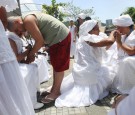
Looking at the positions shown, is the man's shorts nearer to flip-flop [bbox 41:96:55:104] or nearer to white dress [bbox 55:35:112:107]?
white dress [bbox 55:35:112:107]

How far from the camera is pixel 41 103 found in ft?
15.5

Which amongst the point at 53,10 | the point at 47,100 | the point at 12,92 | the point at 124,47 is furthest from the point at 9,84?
the point at 53,10

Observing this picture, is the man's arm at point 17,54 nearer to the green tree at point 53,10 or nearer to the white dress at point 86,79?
the white dress at point 86,79

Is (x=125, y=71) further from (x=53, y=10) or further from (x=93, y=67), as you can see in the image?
(x=53, y=10)

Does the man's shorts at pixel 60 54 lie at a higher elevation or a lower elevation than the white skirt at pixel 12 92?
lower

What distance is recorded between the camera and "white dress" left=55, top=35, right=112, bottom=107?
4.73m

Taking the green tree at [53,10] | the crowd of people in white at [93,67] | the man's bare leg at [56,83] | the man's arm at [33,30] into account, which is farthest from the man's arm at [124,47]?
the green tree at [53,10]

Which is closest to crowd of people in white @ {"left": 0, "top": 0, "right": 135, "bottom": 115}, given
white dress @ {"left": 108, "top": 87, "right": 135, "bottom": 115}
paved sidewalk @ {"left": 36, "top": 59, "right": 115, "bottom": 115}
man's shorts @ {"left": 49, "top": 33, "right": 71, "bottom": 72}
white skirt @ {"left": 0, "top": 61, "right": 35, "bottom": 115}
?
paved sidewalk @ {"left": 36, "top": 59, "right": 115, "bottom": 115}

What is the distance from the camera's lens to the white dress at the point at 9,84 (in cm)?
258

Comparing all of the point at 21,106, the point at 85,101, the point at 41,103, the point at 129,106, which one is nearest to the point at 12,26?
the point at 41,103

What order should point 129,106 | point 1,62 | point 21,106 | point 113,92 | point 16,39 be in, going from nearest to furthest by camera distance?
point 129,106
point 1,62
point 21,106
point 16,39
point 113,92

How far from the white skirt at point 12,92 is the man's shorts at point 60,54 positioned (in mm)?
2097

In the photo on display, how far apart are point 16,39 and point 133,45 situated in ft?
6.13

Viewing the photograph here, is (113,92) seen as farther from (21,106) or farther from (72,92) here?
(21,106)
